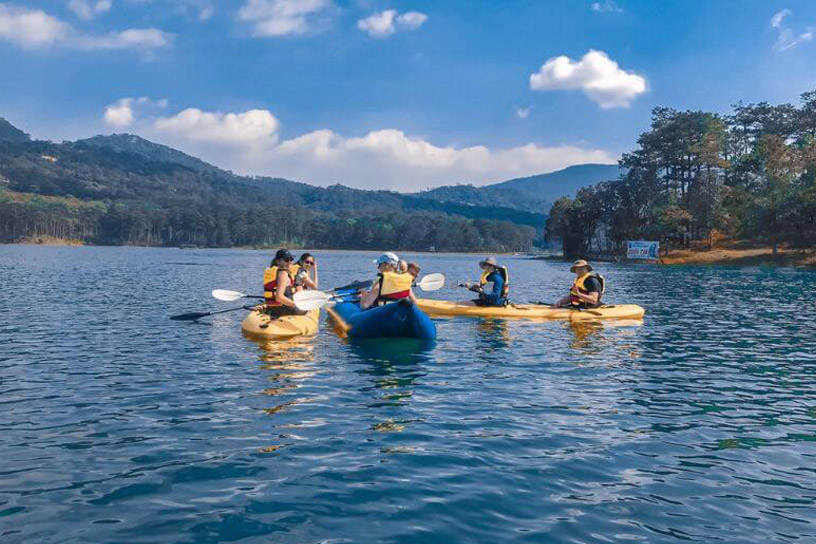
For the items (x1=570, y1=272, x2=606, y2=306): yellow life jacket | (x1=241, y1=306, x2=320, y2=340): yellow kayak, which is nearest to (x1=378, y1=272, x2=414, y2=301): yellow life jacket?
(x1=241, y1=306, x2=320, y2=340): yellow kayak

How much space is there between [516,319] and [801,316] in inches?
439

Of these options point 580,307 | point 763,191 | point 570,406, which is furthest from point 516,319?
point 763,191

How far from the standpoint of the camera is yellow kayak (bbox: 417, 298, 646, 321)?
1991cm

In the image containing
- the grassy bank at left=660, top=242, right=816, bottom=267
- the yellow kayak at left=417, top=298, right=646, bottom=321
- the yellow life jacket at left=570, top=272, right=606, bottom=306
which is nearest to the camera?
the yellow kayak at left=417, top=298, right=646, bottom=321

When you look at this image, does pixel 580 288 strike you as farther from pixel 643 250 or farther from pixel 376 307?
pixel 643 250

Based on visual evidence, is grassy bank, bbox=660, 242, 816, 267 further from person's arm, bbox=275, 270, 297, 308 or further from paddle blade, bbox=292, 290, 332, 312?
person's arm, bbox=275, 270, 297, 308

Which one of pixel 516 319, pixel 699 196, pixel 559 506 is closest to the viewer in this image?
pixel 559 506

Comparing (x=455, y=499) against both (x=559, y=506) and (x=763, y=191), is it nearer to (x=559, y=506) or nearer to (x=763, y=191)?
(x=559, y=506)

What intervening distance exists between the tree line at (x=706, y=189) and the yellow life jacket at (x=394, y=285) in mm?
59415

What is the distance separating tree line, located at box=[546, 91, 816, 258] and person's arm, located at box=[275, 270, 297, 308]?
61.1 metres

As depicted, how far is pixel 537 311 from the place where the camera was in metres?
20.1

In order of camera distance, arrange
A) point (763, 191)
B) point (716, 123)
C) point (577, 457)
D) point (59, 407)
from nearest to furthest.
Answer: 1. point (577, 457)
2. point (59, 407)
3. point (763, 191)
4. point (716, 123)

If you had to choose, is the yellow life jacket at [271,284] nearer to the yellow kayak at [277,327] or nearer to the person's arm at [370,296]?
the yellow kayak at [277,327]

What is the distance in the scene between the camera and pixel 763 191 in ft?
249
